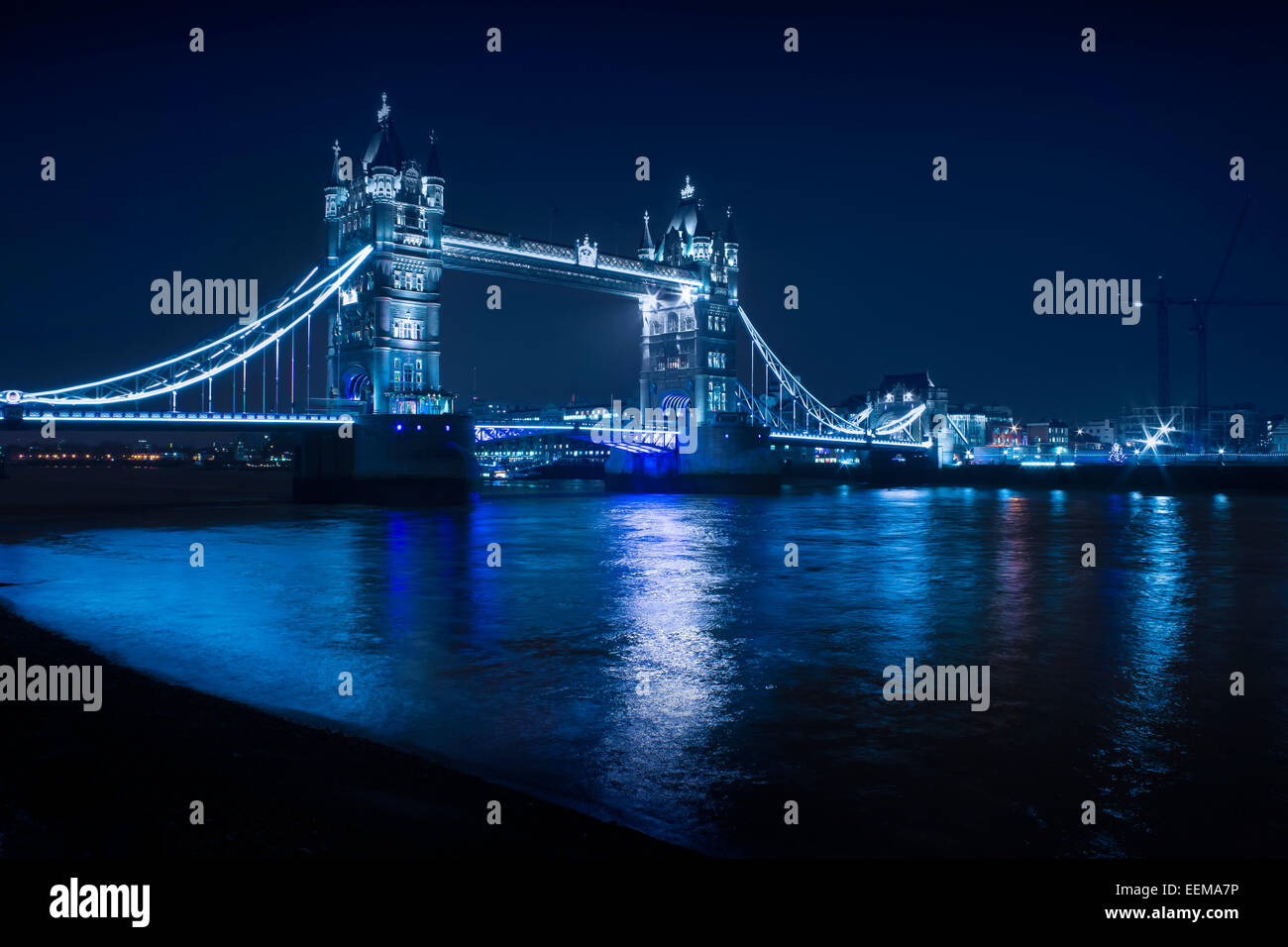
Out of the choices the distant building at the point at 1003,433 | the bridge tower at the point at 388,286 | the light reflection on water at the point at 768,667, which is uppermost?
the bridge tower at the point at 388,286

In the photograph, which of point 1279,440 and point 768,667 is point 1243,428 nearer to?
point 1279,440

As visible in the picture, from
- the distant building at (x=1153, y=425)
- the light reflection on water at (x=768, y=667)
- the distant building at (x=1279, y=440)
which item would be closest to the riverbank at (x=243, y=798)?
the light reflection on water at (x=768, y=667)

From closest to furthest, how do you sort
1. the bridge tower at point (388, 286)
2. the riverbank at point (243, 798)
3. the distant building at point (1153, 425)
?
the riverbank at point (243, 798) < the bridge tower at point (388, 286) < the distant building at point (1153, 425)

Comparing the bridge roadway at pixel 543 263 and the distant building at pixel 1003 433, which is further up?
the bridge roadway at pixel 543 263

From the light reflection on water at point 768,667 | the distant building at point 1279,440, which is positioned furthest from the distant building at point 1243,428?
the light reflection on water at point 768,667

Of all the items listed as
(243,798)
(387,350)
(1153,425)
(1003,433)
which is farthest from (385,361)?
(1153,425)

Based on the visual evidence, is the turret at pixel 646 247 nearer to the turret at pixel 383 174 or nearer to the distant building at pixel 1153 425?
the turret at pixel 383 174

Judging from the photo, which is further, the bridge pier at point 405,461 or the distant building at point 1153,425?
the distant building at point 1153,425

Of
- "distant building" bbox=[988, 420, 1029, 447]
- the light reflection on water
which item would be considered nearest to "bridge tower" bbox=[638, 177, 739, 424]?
the light reflection on water

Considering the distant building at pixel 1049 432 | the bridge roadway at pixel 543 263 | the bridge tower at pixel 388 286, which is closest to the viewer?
the bridge tower at pixel 388 286
